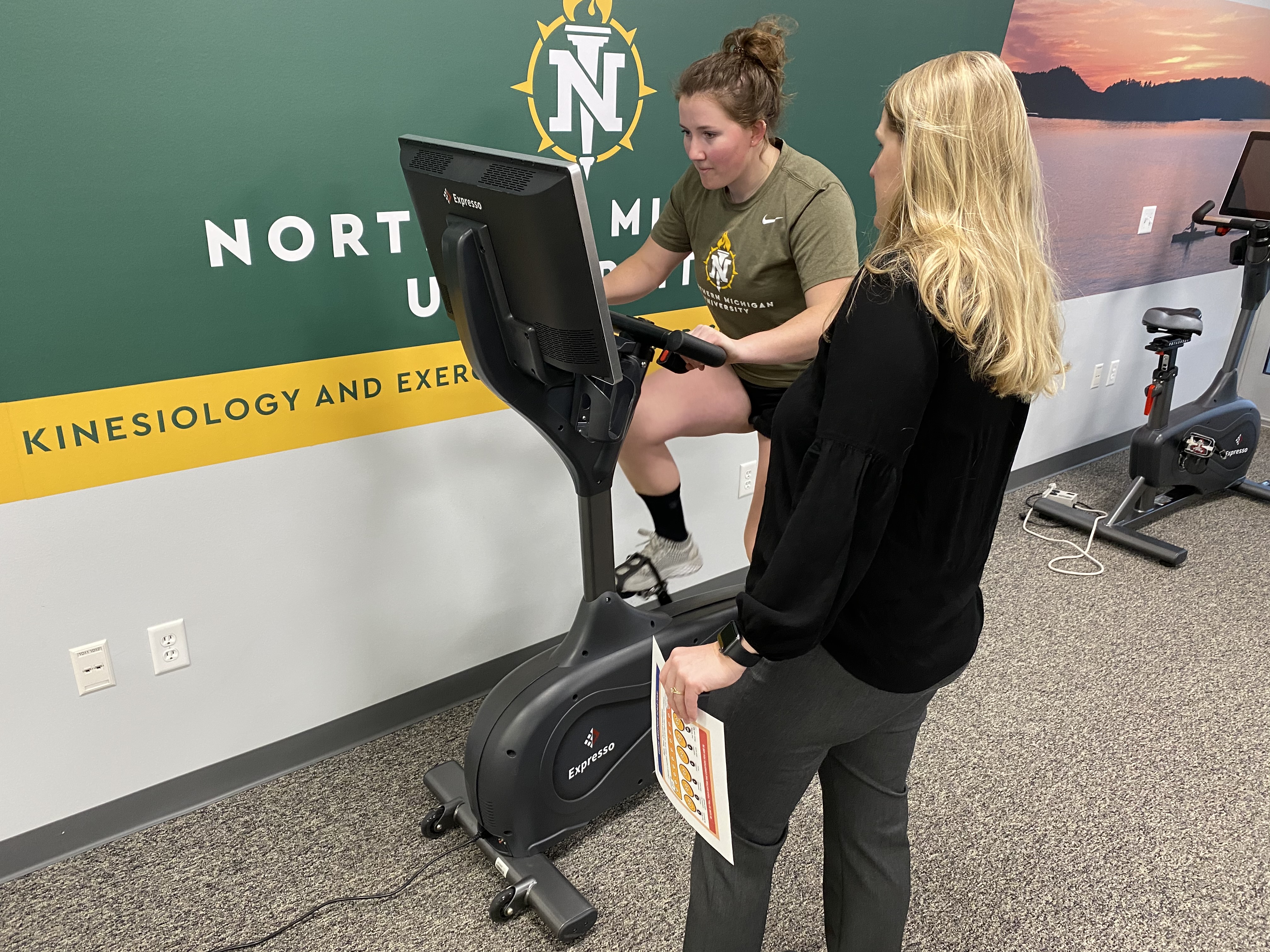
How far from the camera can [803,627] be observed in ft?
3.51

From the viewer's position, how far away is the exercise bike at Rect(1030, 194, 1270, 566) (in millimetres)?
3496

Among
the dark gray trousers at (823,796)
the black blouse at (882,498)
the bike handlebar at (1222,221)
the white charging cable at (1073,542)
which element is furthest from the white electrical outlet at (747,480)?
the bike handlebar at (1222,221)

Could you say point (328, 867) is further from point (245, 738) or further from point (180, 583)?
point (180, 583)

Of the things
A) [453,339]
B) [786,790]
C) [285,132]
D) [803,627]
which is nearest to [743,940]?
[786,790]

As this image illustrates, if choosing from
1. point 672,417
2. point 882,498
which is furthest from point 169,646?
point 882,498

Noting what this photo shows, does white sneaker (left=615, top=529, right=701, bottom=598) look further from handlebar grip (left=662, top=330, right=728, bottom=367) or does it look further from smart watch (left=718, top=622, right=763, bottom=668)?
smart watch (left=718, top=622, right=763, bottom=668)

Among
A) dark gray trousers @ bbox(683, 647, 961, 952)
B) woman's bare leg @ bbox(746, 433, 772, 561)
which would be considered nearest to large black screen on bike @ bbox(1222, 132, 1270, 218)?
woman's bare leg @ bbox(746, 433, 772, 561)

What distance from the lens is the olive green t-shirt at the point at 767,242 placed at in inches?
70.3

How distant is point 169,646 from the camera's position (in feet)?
6.56

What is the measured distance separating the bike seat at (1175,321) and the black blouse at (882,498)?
2754 millimetres

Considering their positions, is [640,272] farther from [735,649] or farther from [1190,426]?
[1190,426]

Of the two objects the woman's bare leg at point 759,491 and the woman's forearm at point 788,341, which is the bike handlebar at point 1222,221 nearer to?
the woman's bare leg at point 759,491

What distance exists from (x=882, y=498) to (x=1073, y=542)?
294cm

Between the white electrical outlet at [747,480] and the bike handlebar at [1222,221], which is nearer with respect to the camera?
the white electrical outlet at [747,480]
